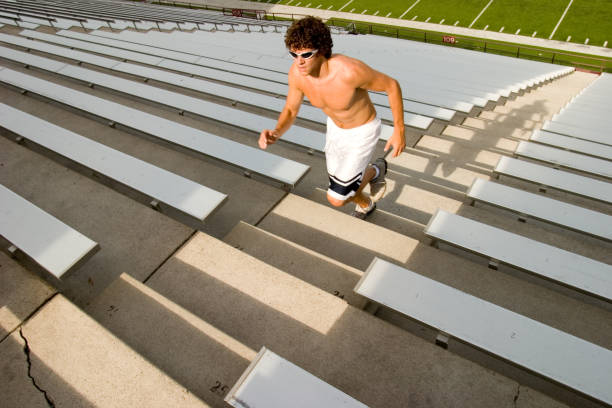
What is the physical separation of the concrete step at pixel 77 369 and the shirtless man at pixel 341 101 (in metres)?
1.57

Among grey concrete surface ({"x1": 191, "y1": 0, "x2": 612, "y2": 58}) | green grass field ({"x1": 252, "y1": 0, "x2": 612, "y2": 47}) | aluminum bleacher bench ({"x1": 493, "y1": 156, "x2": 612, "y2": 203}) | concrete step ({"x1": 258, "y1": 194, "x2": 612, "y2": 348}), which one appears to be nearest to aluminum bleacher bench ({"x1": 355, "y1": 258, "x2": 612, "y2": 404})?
concrete step ({"x1": 258, "y1": 194, "x2": 612, "y2": 348})

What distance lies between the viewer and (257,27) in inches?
655

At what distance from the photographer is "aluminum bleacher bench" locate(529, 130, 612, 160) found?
4156 millimetres

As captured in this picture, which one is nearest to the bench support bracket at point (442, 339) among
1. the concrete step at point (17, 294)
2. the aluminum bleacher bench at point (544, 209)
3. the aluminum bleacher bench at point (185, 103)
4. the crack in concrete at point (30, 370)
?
the aluminum bleacher bench at point (544, 209)

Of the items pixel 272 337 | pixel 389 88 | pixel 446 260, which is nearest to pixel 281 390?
pixel 272 337

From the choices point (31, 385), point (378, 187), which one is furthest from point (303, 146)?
point (31, 385)

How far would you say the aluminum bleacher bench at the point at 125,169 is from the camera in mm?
2377

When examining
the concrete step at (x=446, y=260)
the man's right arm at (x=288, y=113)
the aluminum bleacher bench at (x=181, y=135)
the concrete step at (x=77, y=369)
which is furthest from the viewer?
the aluminum bleacher bench at (x=181, y=135)

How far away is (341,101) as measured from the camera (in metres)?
2.24

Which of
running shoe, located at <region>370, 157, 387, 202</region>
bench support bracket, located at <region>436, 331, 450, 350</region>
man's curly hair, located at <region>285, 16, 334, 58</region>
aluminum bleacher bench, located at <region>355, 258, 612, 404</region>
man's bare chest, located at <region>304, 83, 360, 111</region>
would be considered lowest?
running shoe, located at <region>370, 157, 387, 202</region>

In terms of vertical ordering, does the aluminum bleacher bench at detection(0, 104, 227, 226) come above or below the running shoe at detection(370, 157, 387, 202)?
above

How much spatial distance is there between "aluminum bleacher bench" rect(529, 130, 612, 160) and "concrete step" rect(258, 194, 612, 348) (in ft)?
6.79

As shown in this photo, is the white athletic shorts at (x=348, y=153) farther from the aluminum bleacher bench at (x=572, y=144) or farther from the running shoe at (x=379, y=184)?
the aluminum bleacher bench at (x=572, y=144)

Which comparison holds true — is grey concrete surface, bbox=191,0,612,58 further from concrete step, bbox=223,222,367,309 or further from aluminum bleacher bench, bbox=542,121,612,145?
concrete step, bbox=223,222,367,309
